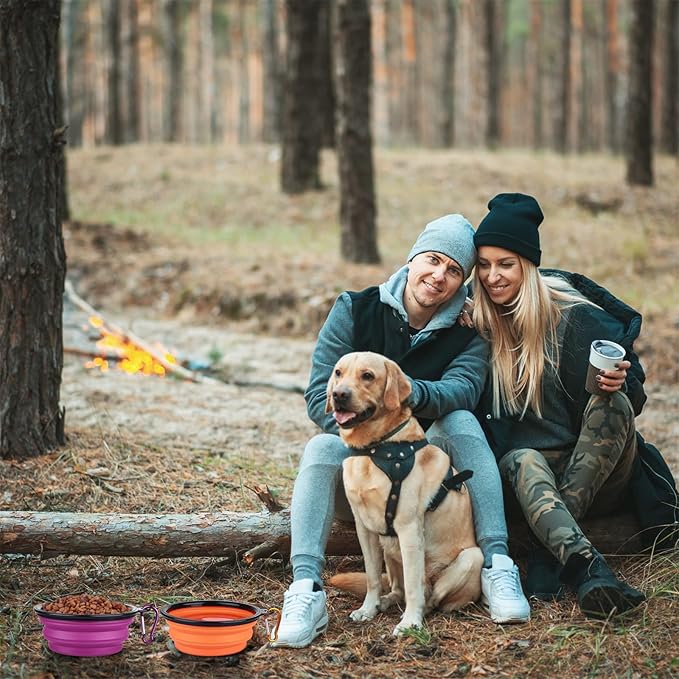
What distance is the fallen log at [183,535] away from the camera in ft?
14.1

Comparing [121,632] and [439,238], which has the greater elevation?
[439,238]

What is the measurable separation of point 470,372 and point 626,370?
73 centimetres

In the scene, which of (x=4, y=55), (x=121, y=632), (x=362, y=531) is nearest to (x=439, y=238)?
(x=362, y=531)

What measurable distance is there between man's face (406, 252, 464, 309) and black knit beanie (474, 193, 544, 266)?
8.3 inches

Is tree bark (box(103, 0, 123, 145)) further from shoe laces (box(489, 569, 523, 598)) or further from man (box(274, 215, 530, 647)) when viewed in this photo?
shoe laces (box(489, 569, 523, 598))

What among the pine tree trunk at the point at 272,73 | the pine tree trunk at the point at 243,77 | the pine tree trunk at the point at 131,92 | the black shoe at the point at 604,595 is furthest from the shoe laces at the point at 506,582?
the pine tree trunk at the point at 243,77

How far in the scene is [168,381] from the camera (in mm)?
8688

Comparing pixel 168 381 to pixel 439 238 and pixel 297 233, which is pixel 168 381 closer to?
pixel 439 238

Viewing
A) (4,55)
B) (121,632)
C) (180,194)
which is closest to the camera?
(121,632)

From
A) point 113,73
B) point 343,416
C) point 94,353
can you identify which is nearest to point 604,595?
point 343,416

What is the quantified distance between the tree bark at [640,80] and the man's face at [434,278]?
13361 mm

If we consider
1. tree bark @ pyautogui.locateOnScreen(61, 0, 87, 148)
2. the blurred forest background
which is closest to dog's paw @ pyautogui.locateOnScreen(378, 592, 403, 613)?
the blurred forest background

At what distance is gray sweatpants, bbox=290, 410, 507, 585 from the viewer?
4.06 metres

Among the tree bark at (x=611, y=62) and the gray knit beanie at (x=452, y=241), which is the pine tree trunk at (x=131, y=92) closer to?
the tree bark at (x=611, y=62)
